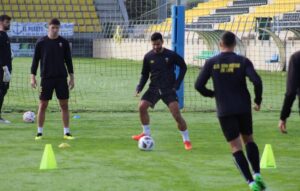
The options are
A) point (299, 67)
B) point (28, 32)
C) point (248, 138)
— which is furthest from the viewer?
point (28, 32)

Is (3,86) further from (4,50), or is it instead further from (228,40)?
(228,40)

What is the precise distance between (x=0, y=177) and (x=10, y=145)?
108 inches

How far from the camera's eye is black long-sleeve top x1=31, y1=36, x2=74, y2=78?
12.3 m

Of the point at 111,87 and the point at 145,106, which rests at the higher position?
the point at 145,106

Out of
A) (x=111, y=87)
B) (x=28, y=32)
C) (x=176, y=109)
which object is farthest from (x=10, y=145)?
(x=28, y=32)

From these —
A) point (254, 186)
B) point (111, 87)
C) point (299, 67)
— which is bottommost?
point (111, 87)

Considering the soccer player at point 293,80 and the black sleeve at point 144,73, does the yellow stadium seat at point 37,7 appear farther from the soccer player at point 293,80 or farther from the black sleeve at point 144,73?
the soccer player at point 293,80

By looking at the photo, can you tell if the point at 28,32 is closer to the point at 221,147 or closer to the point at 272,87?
the point at 272,87

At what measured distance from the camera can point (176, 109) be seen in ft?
38.2

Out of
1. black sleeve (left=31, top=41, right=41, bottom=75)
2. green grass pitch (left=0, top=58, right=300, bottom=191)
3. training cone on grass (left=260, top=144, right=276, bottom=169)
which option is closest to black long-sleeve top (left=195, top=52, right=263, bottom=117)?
green grass pitch (left=0, top=58, right=300, bottom=191)

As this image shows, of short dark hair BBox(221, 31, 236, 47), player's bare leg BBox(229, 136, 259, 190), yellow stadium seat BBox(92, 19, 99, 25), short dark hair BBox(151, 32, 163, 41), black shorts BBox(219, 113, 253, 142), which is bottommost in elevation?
yellow stadium seat BBox(92, 19, 99, 25)

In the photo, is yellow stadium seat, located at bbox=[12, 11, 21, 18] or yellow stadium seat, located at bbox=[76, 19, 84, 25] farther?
yellow stadium seat, located at bbox=[76, 19, 84, 25]

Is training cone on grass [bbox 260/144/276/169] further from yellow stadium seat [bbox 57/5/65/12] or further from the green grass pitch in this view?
yellow stadium seat [bbox 57/5/65/12]

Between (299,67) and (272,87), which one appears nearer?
(299,67)
